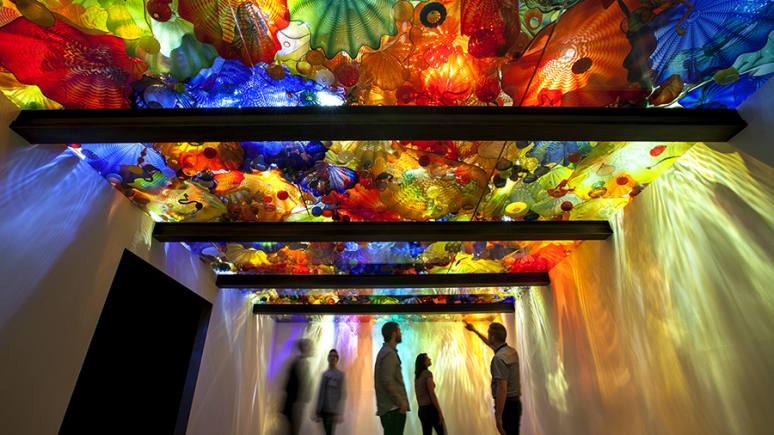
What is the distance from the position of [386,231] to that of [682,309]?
1.95 metres

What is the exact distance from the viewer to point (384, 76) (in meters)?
1.81

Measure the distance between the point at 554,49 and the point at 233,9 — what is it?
1345mm

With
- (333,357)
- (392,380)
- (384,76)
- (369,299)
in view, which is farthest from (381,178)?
(333,357)

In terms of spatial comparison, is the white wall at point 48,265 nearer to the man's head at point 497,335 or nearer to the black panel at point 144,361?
the black panel at point 144,361

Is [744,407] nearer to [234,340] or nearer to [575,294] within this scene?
[575,294]

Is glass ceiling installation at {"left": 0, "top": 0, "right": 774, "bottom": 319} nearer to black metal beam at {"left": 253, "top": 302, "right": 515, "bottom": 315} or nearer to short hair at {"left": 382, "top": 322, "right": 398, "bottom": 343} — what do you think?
short hair at {"left": 382, "top": 322, "right": 398, "bottom": 343}

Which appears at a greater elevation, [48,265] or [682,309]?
[48,265]

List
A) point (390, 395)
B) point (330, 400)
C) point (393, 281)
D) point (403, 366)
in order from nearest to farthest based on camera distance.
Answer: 1. point (390, 395)
2. point (393, 281)
3. point (330, 400)
4. point (403, 366)

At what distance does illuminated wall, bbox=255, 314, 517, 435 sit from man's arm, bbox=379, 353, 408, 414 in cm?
290

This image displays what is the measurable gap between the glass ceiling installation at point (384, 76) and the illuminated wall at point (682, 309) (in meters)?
0.33

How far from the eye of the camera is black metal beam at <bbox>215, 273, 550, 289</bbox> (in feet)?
13.8

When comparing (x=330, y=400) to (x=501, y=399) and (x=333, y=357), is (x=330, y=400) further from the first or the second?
(x=501, y=399)

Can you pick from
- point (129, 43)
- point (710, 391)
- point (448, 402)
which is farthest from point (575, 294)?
point (129, 43)

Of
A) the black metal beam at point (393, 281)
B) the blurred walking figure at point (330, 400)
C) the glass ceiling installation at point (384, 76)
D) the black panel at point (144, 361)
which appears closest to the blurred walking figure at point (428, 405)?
the black metal beam at point (393, 281)
